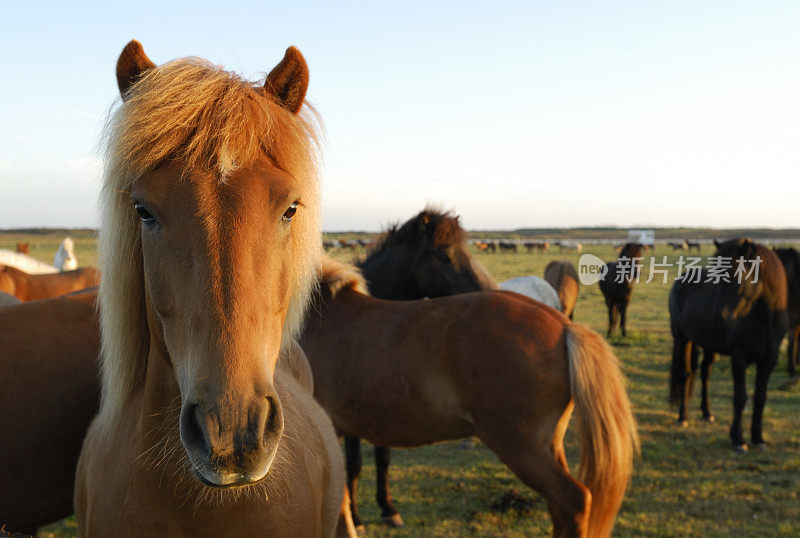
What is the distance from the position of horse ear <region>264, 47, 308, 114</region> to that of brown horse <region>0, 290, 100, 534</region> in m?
1.49

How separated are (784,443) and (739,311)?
5.67 ft

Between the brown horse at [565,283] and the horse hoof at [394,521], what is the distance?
8458 mm

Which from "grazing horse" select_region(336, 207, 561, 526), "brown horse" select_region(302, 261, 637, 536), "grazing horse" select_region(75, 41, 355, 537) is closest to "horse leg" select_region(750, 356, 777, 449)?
"grazing horse" select_region(336, 207, 561, 526)

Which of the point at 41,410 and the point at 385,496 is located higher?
the point at 41,410

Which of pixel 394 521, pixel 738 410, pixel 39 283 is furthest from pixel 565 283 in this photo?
pixel 39 283

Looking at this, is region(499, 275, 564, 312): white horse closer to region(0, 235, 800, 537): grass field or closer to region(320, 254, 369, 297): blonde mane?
region(0, 235, 800, 537): grass field

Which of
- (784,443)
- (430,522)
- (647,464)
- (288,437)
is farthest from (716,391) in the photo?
(288,437)

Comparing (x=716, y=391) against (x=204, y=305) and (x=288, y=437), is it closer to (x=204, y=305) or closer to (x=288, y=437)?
(x=288, y=437)

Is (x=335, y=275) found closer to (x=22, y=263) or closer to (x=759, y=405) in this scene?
(x=759, y=405)

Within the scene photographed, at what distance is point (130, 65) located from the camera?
1493 mm

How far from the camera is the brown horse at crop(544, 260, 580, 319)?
12367mm

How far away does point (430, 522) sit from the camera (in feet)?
15.1

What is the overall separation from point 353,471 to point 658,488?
3.17m

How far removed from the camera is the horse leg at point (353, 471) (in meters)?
4.52
